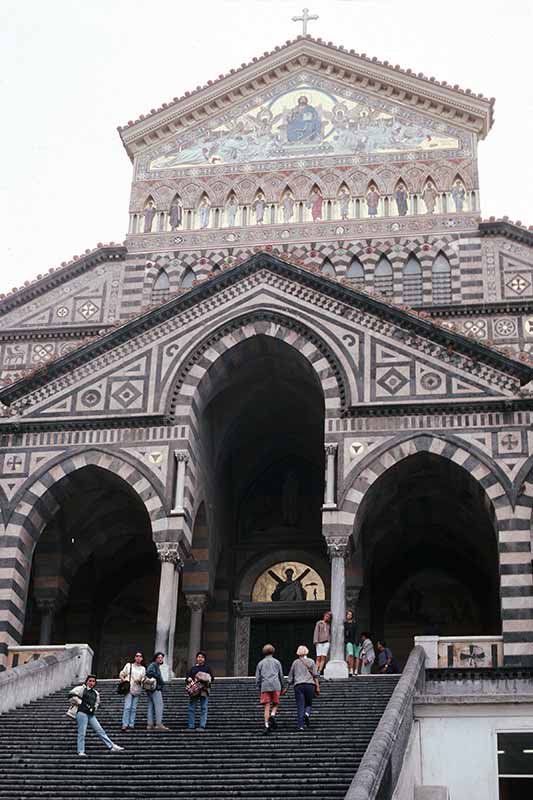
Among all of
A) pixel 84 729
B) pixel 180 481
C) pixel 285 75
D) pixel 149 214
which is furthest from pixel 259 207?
pixel 84 729

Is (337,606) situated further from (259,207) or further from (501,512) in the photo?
(259,207)

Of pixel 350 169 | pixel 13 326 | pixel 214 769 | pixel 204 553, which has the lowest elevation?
pixel 214 769

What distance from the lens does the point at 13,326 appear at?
38.0 metres

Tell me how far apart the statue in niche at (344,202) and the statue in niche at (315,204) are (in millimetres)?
597

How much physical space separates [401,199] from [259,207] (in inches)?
166

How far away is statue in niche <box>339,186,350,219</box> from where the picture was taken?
3831 cm

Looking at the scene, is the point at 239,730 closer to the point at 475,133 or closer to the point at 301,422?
the point at 301,422

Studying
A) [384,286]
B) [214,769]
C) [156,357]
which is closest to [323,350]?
[156,357]

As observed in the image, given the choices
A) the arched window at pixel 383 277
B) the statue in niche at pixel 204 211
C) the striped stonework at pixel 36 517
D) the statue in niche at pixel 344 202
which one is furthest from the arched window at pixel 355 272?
the striped stonework at pixel 36 517

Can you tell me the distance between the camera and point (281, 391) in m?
32.8

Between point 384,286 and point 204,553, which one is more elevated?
point 384,286

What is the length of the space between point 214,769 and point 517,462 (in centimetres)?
1145

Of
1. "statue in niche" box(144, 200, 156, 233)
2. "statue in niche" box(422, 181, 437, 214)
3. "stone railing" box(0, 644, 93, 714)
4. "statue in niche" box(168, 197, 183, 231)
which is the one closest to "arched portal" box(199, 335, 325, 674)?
"stone railing" box(0, 644, 93, 714)

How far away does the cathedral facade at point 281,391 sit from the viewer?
28516 millimetres
